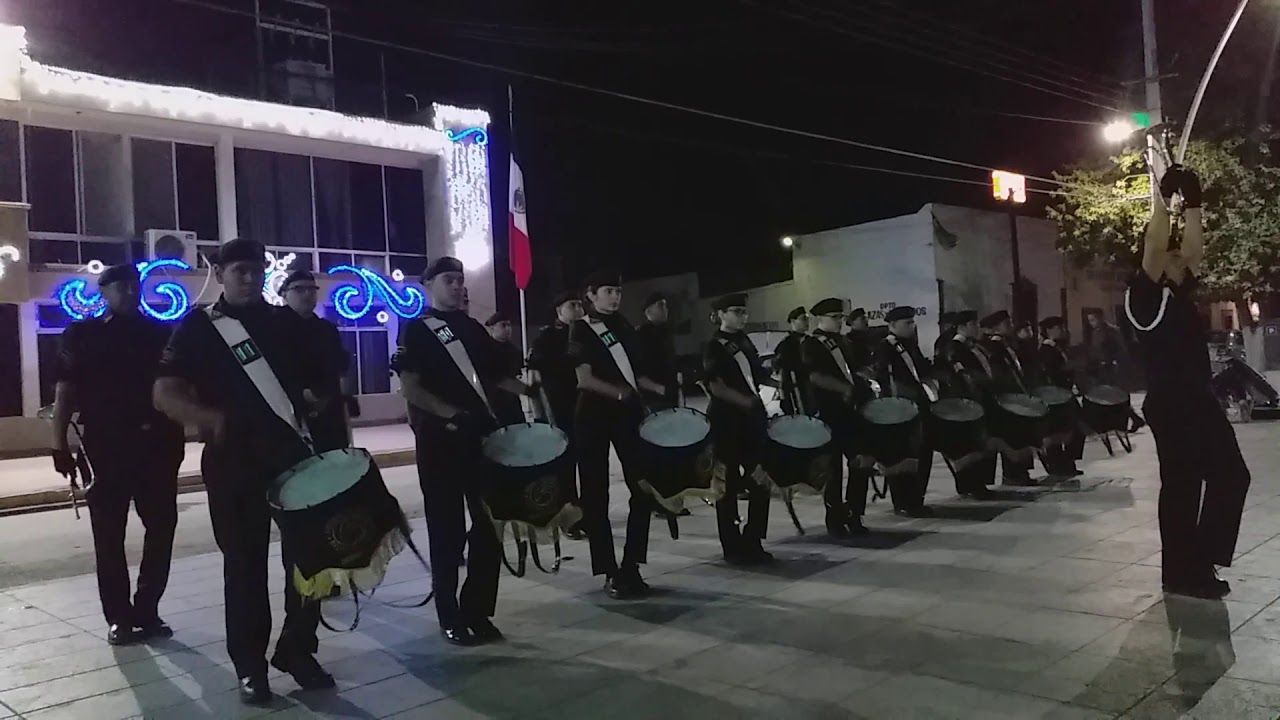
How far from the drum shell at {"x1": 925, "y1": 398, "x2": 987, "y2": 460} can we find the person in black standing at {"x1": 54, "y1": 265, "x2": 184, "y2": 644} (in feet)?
19.1

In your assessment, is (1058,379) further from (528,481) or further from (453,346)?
(453,346)

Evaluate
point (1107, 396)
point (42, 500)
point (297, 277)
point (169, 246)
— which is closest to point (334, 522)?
point (297, 277)

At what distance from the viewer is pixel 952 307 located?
30703 millimetres

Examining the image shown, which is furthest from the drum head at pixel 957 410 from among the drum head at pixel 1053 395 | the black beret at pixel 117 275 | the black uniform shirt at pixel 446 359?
the black beret at pixel 117 275

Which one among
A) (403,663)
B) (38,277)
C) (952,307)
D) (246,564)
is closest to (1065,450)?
(403,663)

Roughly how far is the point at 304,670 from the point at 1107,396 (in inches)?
316

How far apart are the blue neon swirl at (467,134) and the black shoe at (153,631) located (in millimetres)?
21219

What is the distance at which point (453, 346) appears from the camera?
527 cm

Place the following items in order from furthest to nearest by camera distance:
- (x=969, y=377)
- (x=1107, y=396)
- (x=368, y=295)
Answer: (x=368, y=295)
(x=1107, y=396)
(x=969, y=377)

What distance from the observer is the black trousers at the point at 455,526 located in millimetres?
5266

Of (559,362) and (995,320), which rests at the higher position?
(995,320)

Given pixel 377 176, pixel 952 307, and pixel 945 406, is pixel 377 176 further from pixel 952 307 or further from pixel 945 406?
pixel 945 406

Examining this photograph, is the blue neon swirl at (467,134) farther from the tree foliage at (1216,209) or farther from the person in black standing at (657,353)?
the person in black standing at (657,353)

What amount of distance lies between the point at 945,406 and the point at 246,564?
596cm
